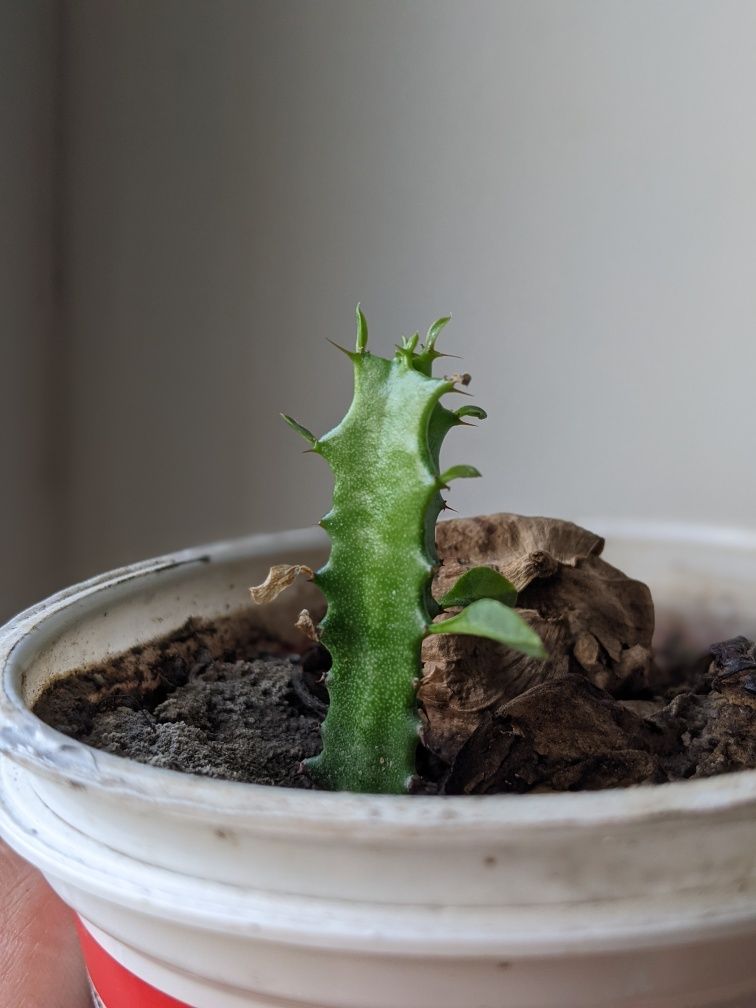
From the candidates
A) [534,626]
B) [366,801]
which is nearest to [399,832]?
[366,801]

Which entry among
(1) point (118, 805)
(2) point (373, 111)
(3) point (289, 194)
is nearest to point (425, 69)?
(2) point (373, 111)

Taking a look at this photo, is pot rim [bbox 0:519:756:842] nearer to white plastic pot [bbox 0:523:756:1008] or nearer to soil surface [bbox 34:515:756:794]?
white plastic pot [bbox 0:523:756:1008]

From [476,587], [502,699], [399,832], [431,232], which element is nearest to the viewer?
[399,832]

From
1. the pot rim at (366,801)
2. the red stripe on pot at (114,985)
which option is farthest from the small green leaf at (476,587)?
the red stripe on pot at (114,985)

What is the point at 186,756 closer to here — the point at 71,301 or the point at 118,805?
the point at 118,805

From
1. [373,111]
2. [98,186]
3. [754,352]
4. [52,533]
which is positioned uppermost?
[373,111]

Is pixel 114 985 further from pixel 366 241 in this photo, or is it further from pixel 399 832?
pixel 366 241

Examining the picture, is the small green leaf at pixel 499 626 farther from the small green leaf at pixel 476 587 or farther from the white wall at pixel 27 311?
the white wall at pixel 27 311
